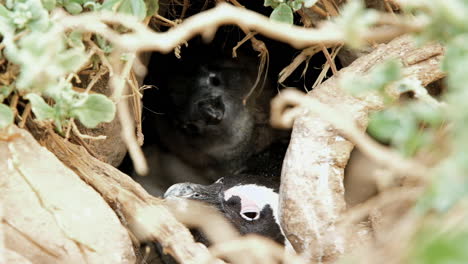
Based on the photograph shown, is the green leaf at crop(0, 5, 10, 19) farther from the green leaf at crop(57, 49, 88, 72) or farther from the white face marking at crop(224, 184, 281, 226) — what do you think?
the white face marking at crop(224, 184, 281, 226)

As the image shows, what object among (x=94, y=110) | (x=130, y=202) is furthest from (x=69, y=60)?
(x=130, y=202)

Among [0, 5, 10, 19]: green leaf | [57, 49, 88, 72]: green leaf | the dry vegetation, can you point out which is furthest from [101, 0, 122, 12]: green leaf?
[57, 49, 88, 72]: green leaf

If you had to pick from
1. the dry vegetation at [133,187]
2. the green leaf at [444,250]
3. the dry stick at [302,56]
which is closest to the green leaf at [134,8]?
the dry vegetation at [133,187]

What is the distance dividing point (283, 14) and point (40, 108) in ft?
1.83

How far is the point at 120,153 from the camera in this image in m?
1.96

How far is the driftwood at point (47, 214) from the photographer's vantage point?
112 centimetres

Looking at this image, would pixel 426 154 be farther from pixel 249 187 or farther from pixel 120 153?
pixel 120 153

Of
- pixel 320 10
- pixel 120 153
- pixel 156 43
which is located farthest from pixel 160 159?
pixel 156 43

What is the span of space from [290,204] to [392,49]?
0.43 meters

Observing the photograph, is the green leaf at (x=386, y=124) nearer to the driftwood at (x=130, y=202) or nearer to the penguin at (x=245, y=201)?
the driftwood at (x=130, y=202)

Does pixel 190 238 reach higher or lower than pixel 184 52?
higher

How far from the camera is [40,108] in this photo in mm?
1069

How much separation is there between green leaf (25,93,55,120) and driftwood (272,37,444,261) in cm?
57

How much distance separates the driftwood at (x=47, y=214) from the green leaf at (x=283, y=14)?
20.7 inches
